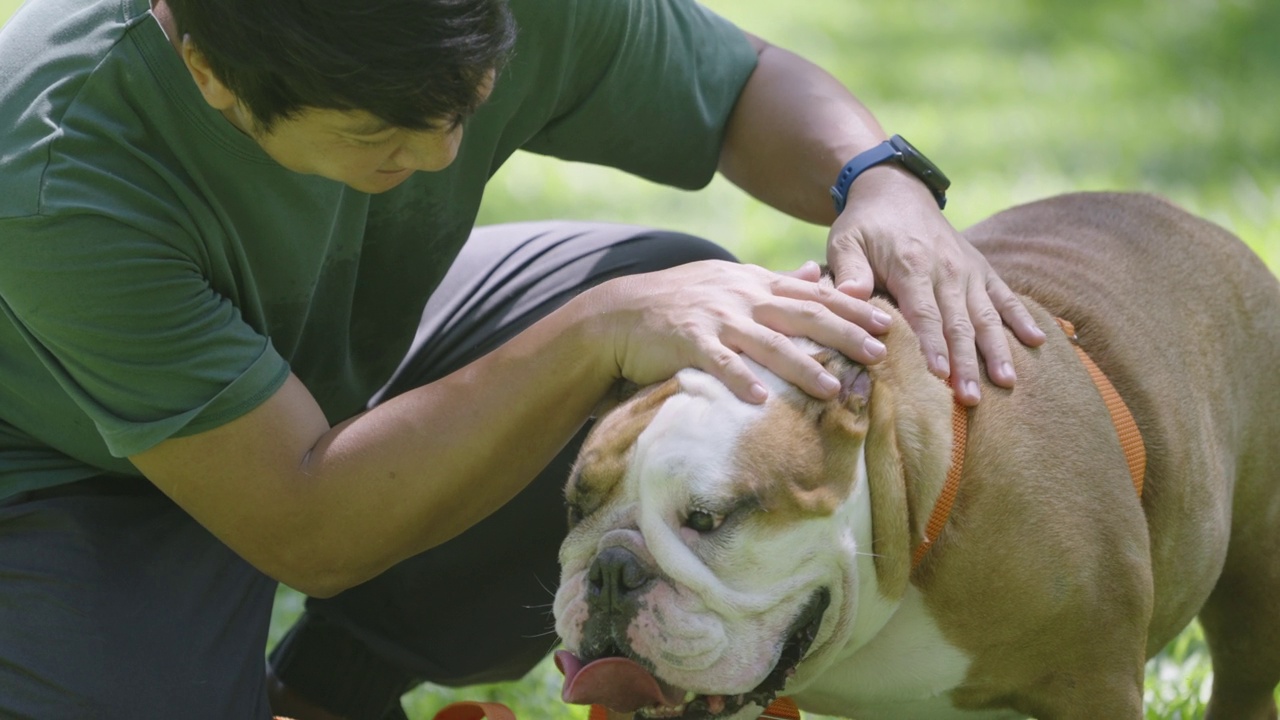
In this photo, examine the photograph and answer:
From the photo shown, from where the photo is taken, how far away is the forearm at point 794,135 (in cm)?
→ 287

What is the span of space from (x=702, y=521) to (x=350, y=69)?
2.57 feet

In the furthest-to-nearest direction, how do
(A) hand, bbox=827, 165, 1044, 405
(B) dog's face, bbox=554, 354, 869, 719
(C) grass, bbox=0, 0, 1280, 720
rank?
(C) grass, bbox=0, 0, 1280, 720
(A) hand, bbox=827, 165, 1044, 405
(B) dog's face, bbox=554, 354, 869, 719

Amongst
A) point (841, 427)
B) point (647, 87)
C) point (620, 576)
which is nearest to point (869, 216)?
point (841, 427)

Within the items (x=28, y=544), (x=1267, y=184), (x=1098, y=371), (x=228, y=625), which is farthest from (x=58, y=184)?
(x=1267, y=184)

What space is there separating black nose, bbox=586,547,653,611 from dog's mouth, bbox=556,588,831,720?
0.09m

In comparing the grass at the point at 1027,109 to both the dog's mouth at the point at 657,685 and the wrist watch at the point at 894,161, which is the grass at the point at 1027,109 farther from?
the dog's mouth at the point at 657,685

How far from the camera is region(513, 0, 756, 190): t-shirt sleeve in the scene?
2.90m

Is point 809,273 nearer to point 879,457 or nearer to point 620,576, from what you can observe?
point 879,457

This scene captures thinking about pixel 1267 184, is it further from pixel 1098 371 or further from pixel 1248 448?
pixel 1098 371

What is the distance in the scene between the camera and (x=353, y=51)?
1.99 m

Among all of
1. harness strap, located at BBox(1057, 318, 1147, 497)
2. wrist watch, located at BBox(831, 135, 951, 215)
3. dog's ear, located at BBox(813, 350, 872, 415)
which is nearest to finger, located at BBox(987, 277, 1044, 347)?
harness strap, located at BBox(1057, 318, 1147, 497)

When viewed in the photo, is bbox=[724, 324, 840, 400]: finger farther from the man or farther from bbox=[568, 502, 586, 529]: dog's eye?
bbox=[568, 502, 586, 529]: dog's eye

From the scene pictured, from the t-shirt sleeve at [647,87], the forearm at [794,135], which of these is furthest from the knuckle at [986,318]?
the t-shirt sleeve at [647,87]

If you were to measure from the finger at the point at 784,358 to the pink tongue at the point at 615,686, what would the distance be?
0.48 meters
